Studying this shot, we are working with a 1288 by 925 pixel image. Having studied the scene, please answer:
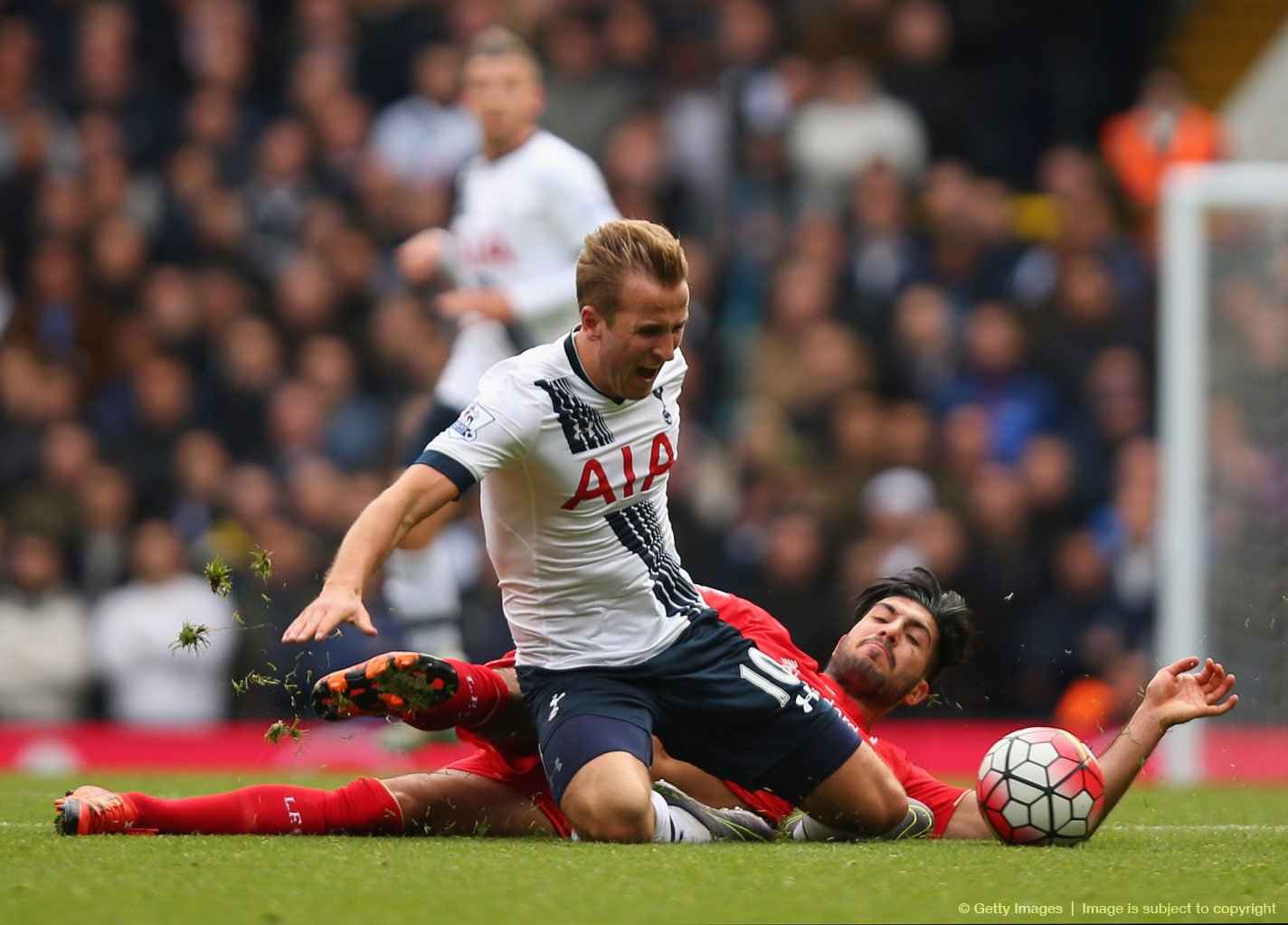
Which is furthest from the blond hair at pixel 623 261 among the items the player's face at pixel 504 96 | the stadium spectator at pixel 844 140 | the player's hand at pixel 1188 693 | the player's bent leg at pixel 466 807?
the stadium spectator at pixel 844 140

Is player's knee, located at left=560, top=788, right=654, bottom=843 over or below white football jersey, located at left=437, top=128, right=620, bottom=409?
below

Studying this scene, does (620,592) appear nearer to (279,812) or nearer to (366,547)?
(366,547)

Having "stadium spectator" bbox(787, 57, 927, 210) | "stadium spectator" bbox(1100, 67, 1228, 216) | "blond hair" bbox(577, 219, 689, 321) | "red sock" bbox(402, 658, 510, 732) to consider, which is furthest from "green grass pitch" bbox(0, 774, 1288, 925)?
"stadium spectator" bbox(1100, 67, 1228, 216)

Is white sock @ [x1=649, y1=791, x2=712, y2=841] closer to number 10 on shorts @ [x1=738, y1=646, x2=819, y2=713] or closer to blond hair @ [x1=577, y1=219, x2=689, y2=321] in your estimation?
number 10 on shorts @ [x1=738, y1=646, x2=819, y2=713]

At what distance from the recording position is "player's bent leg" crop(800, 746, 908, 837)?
15.8ft

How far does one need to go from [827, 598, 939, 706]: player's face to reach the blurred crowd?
3.18 meters

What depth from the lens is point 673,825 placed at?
473cm

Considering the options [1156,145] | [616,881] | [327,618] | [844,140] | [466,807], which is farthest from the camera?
[1156,145]

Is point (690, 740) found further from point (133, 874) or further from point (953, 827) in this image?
point (133, 874)

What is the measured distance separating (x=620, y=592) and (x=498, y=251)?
106 inches

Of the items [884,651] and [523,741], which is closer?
[523,741]

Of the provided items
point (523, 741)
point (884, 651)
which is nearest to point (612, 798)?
point (523, 741)

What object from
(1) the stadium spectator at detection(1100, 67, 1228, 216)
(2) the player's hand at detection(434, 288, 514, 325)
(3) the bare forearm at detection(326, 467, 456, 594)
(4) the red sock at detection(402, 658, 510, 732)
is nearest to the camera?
(3) the bare forearm at detection(326, 467, 456, 594)

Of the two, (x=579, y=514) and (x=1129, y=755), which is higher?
(x=579, y=514)
